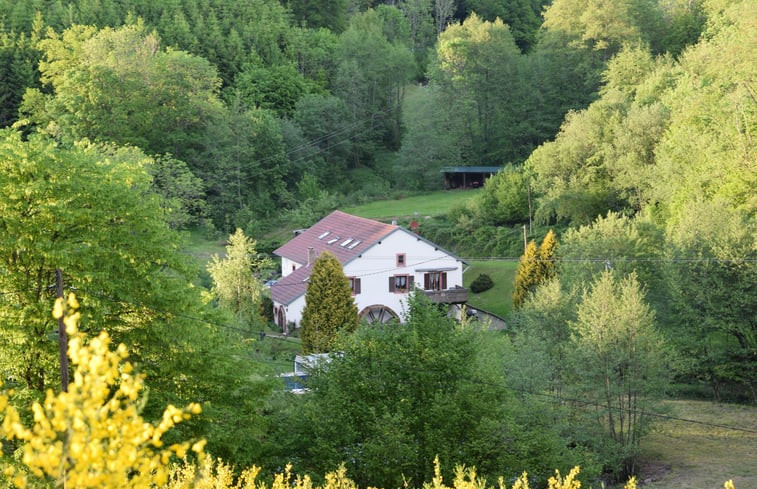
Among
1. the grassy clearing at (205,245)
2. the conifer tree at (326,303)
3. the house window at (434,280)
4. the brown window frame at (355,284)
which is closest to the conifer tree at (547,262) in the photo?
the house window at (434,280)

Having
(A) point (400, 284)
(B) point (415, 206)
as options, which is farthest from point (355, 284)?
(B) point (415, 206)

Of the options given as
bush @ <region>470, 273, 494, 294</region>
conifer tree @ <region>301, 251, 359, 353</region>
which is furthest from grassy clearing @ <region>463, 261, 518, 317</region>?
conifer tree @ <region>301, 251, 359, 353</region>

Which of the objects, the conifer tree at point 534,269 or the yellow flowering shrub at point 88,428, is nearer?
the yellow flowering shrub at point 88,428

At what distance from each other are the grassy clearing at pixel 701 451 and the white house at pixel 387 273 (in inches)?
593

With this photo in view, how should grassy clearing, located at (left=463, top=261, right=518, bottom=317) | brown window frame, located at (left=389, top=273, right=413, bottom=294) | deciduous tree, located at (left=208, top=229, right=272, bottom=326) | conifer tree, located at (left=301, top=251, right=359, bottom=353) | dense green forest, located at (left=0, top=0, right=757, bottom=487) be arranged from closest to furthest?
dense green forest, located at (left=0, top=0, right=757, bottom=487), deciduous tree, located at (left=208, top=229, right=272, bottom=326), conifer tree, located at (left=301, top=251, right=359, bottom=353), brown window frame, located at (left=389, top=273, right=413, bottom=294), grassy clearing, located at (left=463, top=261, right=518, bottom=317)

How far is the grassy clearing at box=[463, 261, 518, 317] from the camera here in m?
47.2

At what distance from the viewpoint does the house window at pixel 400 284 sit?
45562mm

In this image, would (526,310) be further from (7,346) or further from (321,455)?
(7,346)

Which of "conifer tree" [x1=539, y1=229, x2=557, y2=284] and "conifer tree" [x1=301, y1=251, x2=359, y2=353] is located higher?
"conifer tree" [x1=539, y1=229, x2=557, y2=284]

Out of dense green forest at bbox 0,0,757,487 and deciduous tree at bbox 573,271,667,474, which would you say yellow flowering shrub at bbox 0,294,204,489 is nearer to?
dense green forest at bbox 0,0,757,487

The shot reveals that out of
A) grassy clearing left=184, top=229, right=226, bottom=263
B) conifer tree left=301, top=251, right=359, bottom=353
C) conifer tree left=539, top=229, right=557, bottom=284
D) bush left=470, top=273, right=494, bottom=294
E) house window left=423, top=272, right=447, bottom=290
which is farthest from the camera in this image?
grassy clearing left=184, top=229, right=226, bottom=263

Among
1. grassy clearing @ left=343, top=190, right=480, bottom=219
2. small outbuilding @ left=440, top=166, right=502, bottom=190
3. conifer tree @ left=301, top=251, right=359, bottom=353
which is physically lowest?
conifer tree @ left=301, top=251, right=359, bottom=353

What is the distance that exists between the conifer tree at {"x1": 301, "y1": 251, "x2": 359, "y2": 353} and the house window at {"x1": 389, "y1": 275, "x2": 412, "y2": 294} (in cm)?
809

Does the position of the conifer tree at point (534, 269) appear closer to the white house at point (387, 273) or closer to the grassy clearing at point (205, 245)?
the white house at point (387, 273)
